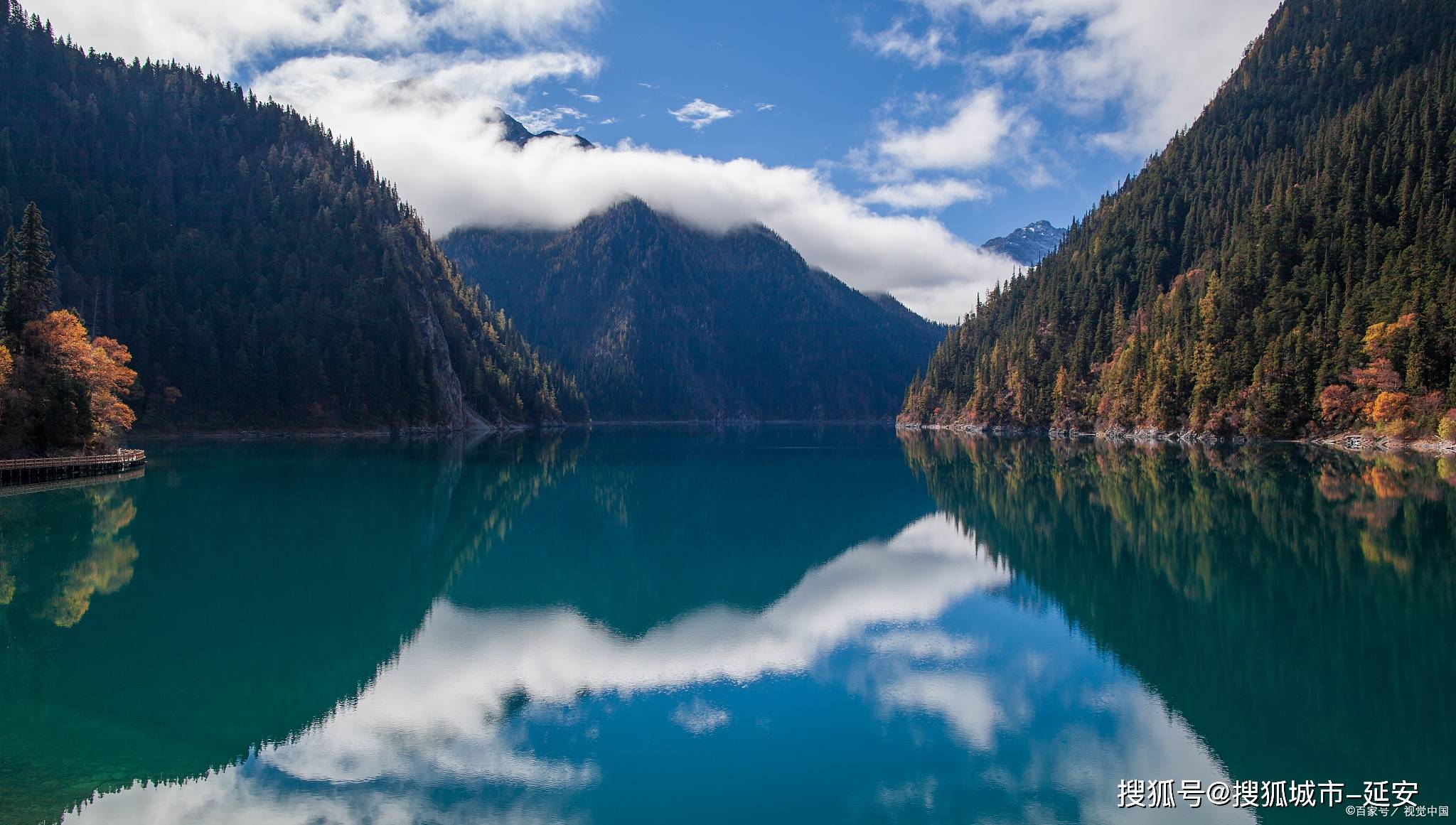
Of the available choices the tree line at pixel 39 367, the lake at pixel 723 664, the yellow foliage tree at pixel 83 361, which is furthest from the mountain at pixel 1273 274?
the tree line at pixel 39 367

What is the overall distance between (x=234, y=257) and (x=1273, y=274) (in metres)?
142

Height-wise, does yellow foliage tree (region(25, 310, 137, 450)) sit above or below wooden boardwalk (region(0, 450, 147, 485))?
above

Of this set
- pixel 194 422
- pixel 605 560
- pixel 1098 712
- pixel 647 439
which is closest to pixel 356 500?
pixel 605 560

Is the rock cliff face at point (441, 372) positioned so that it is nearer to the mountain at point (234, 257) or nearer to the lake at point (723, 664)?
the mountain at point (234, 257)

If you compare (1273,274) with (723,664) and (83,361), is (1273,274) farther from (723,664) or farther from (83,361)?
(83,361)

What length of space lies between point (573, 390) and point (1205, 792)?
190 meters

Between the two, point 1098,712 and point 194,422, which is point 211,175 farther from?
point 1098,712

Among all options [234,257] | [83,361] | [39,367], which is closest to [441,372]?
[234,257]

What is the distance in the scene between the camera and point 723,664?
17688 millimetres

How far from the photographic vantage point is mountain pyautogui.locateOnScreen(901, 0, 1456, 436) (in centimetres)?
7394

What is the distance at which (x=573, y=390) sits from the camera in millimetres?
196000

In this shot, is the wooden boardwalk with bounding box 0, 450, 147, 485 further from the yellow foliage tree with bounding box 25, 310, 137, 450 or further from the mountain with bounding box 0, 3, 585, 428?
the mountain with bounding box 0, 3, 585, 428

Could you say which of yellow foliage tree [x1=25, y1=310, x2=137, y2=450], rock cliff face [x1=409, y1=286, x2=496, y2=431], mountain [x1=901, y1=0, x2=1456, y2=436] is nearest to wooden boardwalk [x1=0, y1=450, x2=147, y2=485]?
yellow foliage tree [x1=25, y1=310, x2=137, y2=450]

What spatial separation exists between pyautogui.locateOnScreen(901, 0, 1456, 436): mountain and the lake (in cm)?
4469
